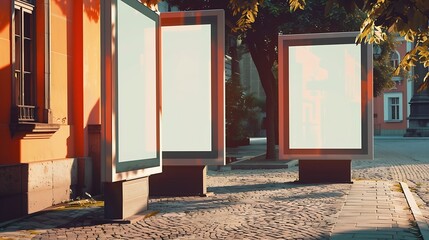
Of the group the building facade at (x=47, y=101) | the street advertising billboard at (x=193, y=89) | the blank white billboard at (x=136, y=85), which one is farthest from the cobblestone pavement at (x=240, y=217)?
the building facade at (x=47, y=101)

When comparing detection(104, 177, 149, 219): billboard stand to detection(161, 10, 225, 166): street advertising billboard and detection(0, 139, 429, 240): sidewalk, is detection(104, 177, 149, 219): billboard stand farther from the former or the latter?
detection(161, 10, 225, 166): street advertising billboard

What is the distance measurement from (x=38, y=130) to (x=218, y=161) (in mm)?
3126

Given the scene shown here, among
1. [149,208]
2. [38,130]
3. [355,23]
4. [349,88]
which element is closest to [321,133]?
[349,88]

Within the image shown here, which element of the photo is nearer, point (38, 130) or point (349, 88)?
point (38, 130)

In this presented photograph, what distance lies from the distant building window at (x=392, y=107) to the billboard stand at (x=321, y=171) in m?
47.5

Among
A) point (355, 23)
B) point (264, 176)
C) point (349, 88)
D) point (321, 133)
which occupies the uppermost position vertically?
point (355, 23)

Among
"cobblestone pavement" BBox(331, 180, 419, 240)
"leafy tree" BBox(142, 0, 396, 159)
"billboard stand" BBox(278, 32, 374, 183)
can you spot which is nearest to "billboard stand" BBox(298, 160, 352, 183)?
"billboard stand" BBox(278, 32, 374, 183)

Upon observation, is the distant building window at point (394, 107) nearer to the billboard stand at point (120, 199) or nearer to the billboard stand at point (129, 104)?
the billboard stand at point (129, 104)

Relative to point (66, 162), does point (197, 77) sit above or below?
above

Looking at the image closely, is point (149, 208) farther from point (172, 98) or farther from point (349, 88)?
point (349, 88)

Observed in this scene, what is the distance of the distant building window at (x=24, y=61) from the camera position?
877 cm

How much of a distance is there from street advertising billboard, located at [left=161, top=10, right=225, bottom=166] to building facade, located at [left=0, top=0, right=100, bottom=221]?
1367mm

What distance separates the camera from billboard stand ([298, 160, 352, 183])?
41.8 ft

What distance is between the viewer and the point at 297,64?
12609 millimetres
